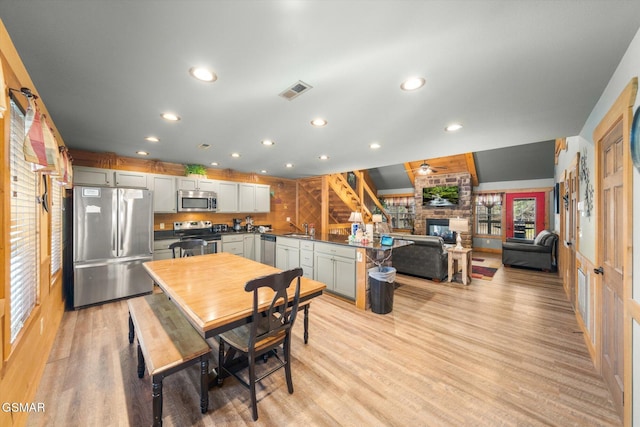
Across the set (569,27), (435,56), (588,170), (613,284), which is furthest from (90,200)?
(588,170)

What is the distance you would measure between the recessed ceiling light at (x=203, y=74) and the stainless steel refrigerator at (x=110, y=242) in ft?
10.4

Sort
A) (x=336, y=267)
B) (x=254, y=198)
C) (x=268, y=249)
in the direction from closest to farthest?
(x=336, y=267), (x=268, y=249), (x=254, y=198)

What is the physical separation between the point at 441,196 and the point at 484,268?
3.09 meters

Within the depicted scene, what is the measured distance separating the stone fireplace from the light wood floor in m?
5.14

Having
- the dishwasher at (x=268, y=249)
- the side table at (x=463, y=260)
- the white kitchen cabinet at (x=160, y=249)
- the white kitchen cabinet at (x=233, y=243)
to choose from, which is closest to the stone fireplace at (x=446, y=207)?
the side table at (x=463, y=260)

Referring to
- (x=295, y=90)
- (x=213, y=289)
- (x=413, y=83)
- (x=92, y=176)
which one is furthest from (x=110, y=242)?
(x=413, y=83)

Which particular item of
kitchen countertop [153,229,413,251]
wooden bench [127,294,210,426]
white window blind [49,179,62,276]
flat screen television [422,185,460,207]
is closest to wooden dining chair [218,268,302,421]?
wooden bench [127,294,210,426]

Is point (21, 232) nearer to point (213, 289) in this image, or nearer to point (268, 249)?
point (213, 289)

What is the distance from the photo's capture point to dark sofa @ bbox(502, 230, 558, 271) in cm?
553

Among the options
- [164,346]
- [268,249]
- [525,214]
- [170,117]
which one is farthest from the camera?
[525,214]

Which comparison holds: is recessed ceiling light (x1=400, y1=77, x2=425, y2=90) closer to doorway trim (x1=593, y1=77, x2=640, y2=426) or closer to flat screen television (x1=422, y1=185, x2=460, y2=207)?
doorway trim (x1=593, y1=77, x2=640, y2=426)

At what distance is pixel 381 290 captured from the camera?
10.9 ft

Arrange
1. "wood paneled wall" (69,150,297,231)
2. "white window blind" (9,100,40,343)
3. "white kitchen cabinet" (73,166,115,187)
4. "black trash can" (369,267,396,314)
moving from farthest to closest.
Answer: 1. "wood paneled wall" (69,150,297,231)
2. "white kitchen cabinet" (73,166,115,187)
3. "black trash can" (369,267,396,314)
4. "white window blind" (9,100,40,343)

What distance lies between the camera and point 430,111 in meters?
2.42
